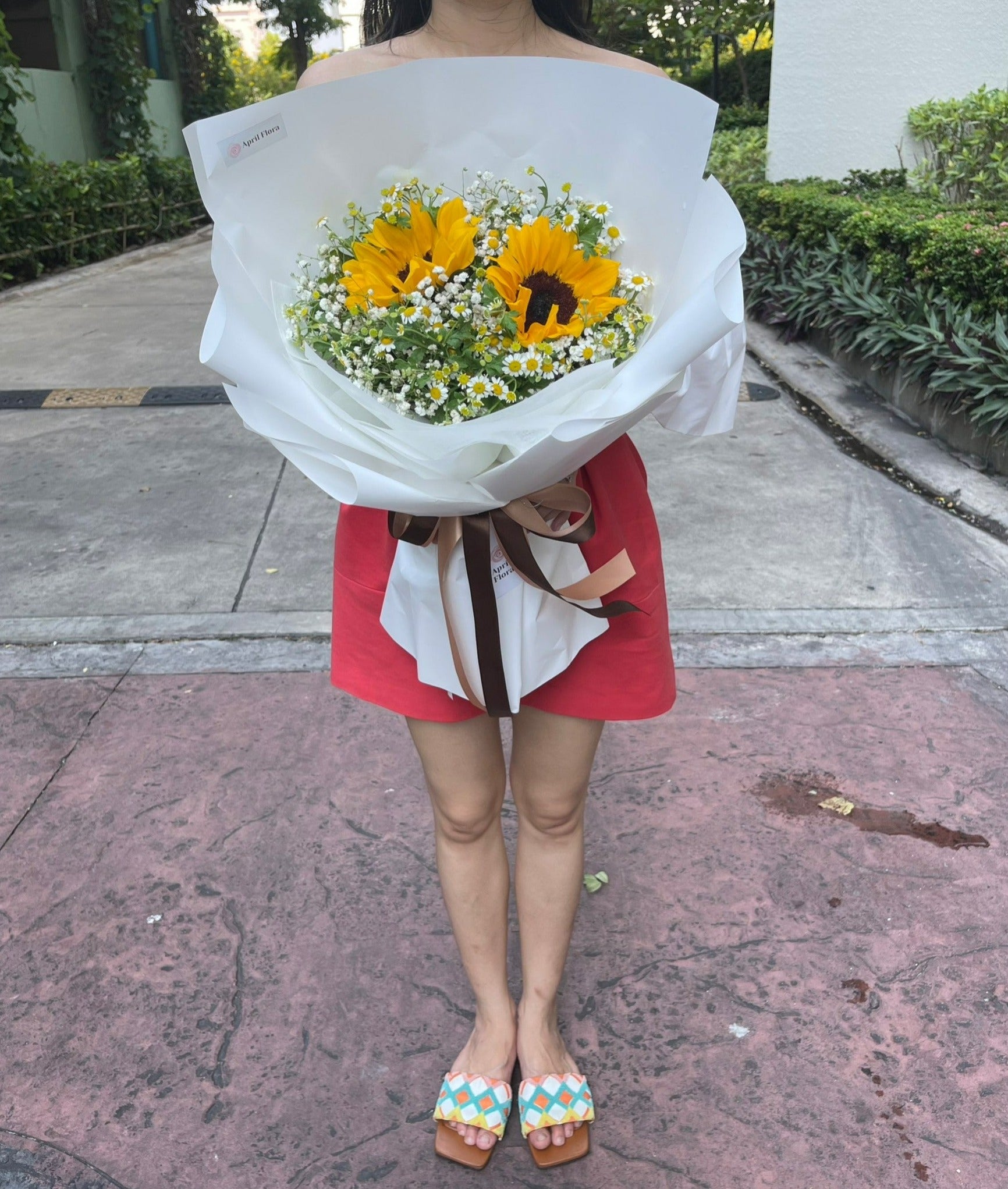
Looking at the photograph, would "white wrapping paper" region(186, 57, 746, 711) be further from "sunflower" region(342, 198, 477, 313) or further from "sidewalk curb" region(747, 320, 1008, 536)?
"sidewalk curb" region(747, 320, 1008, 536)

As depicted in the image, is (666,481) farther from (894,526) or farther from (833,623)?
(833,623)

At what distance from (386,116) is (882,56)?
720 cm

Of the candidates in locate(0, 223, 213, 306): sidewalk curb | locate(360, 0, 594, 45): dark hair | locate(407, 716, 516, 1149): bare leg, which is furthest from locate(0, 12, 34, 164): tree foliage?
locate(407, 716, 516, 1149): bare leg

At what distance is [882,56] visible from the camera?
7.43 metres

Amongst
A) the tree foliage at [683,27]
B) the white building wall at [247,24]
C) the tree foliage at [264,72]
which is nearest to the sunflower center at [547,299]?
the tree foliage at [683,27]

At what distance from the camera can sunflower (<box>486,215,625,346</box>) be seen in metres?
1.44

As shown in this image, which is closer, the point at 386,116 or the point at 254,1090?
the point at 386,116

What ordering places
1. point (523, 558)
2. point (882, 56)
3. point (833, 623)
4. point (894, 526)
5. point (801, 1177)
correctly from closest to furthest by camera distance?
point (523, 558)
point (801, 1177)
point (833, 623)
point (894, 526)
point (882, 56)

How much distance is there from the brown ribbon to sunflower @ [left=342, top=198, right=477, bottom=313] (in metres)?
0.31

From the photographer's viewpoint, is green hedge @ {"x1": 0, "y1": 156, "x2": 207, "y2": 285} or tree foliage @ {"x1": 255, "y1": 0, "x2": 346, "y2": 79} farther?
tree foliage @ {"x1": 255, "y1": 0, "x2": 346, "y2": 79}

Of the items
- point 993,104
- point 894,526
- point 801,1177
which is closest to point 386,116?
point 801,1177

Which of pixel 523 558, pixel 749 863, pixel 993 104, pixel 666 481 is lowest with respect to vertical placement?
pixel 666 481

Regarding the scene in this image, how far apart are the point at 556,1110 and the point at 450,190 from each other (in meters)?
1.50

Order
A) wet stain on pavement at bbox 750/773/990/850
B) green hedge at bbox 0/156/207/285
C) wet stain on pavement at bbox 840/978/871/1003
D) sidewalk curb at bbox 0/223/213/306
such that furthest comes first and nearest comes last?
green hedge at bbox 0/156/207/285
sidewalk curb at bbox 0/223/213/306
wet stain on pavement at bbox 750/773/990/850
wet stain on pavement at bbox 840/978/871/1003
